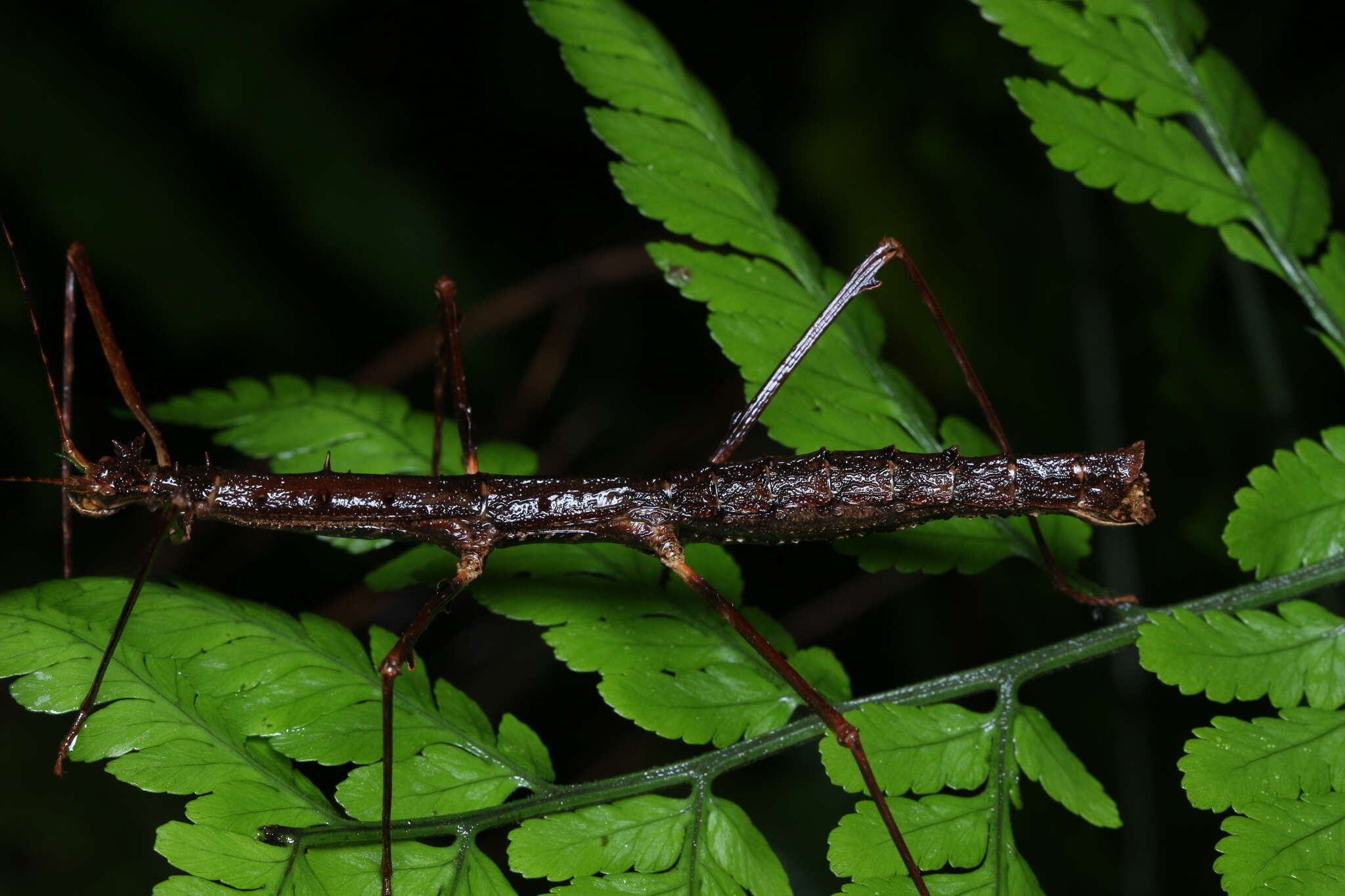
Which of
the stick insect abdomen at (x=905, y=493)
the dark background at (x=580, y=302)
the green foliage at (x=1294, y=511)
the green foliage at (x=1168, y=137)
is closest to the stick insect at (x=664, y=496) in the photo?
the stick insect abdomen at (x=905, y=493)

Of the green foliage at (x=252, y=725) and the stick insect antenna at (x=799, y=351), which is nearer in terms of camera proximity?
the green foliage at (x=252, y=725)

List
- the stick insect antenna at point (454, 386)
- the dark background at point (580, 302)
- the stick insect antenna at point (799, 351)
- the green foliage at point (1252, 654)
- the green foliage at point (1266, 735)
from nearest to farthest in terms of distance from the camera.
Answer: the green foliage at point (1266, 735) → the green foliage at point (1252, 654) → the stick insect antenna at point (799, 351) → the stick insect antenna at point (454, 386) → the dark background at point (580, 302)

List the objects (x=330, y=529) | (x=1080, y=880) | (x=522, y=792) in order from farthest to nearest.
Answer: (x=1080, y=880) < (x=330, y=529) < (x=522, y=792)

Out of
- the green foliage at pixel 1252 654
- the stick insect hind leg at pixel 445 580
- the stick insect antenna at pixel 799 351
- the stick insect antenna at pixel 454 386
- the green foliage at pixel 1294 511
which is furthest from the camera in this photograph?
the stick insect antenna at pixel 454 386

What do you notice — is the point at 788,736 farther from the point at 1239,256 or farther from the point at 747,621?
the point at 1239,256

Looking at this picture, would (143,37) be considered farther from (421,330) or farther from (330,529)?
(330,529)

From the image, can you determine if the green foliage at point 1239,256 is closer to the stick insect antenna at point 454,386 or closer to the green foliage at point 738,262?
the green foliage at point 738,262

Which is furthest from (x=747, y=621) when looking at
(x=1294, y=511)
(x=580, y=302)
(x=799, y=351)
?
(x=580, y=302)

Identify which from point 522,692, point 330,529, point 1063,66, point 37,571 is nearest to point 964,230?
point 1063,66
